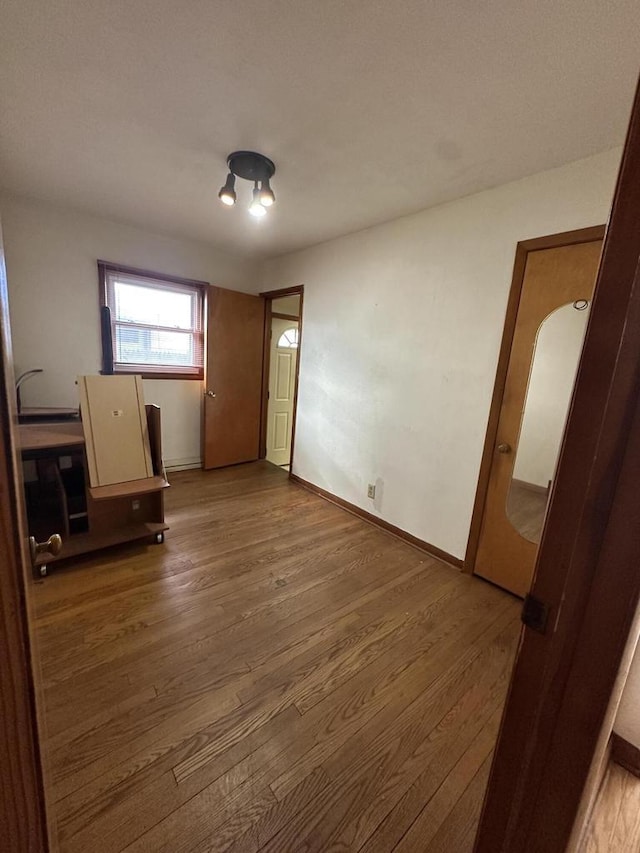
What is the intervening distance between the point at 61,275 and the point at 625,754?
14.9 ft

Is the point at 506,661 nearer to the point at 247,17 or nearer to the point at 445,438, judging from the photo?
the point at 445,438

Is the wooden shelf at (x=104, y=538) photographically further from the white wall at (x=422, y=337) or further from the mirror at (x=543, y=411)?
the mirror at (x=543, y=411)

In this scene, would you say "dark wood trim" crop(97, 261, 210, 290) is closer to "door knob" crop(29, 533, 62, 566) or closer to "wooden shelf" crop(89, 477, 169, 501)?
"wooden shelf" crop(89, 477, 169, 501)

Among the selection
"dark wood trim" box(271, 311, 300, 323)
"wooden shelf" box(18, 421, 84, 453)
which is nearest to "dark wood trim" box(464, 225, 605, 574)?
"wooden shelf" box(18, 421, 84, 453)

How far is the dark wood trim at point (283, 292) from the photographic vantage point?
11.8 feet

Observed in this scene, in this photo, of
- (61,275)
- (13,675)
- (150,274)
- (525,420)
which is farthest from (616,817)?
(61,275)

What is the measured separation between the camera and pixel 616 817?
109 centimetres

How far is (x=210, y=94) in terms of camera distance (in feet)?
4.92

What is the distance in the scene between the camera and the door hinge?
0.57 m

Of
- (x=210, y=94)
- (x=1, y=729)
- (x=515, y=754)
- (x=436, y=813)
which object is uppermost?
(x=210, y=94)

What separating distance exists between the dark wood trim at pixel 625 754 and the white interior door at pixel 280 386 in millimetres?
3667

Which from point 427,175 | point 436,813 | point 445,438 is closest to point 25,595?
point 436,813

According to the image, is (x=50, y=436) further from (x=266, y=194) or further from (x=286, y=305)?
(x=286, y=305)

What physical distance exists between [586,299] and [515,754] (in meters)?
2.00
